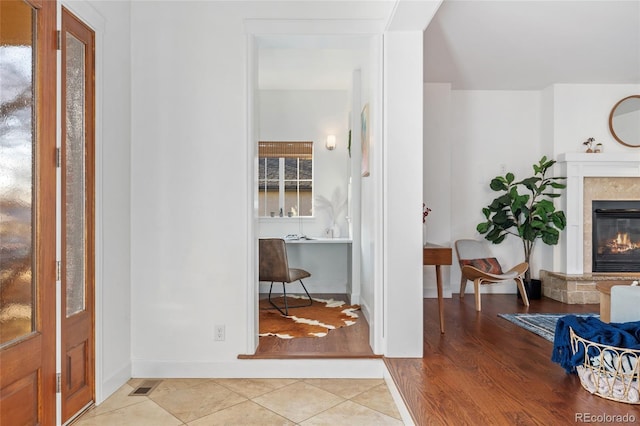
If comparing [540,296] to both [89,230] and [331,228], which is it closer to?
[331,228]

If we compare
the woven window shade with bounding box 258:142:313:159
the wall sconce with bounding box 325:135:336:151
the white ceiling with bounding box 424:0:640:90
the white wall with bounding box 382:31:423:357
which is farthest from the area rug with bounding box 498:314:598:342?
the woven window shade with bounding box 258:142:313:159

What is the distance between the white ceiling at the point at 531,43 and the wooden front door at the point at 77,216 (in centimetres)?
279

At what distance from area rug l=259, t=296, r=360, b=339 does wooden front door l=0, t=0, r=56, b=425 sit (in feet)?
5.87

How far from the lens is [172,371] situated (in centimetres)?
303

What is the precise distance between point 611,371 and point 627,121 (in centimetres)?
426

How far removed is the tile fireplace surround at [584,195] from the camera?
5164 millimetres

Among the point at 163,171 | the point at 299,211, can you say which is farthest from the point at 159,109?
the point at 299,211

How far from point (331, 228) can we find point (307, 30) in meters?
2.95

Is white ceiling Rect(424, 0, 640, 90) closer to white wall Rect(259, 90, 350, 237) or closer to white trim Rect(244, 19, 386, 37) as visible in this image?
white trim Rect(244, 19, 386, 37)

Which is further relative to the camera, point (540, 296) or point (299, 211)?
point (299, 211)

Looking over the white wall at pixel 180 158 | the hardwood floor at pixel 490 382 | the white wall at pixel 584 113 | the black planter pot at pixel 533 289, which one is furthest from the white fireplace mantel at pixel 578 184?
the white wall at pixel 180 158

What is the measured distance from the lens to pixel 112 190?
2.78 metres

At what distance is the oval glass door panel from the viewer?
6.19 feet

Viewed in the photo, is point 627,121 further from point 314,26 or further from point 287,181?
point 314,26
